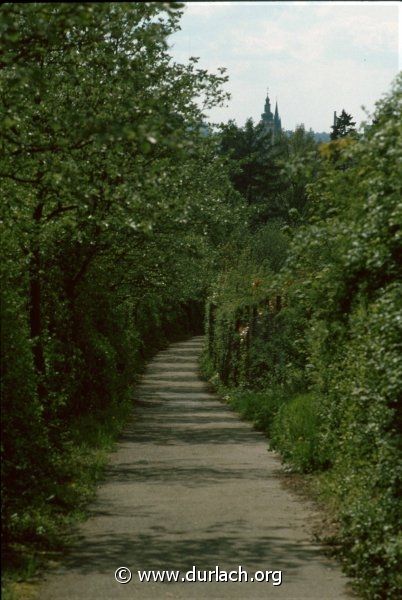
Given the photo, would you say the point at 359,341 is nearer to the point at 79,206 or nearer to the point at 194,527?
the point at 194,527

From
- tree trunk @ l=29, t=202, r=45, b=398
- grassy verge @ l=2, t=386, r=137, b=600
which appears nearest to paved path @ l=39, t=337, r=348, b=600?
grassy verge @ l=2, t=386, r=137, b=600

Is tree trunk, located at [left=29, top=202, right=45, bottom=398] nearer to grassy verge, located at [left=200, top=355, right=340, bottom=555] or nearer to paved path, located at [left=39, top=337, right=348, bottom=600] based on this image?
paved path, located at [left=39, top=337, right=348, bottom=600]

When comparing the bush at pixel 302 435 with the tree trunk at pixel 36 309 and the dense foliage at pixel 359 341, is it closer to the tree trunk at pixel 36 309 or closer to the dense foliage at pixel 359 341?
the dense foliage at pixel 359 341

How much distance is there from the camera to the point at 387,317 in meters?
8.52

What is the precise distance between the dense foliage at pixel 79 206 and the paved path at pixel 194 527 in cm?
78

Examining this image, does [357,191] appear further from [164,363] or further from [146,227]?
[164,363]

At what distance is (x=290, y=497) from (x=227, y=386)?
2003cm

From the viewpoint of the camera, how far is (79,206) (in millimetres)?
13250

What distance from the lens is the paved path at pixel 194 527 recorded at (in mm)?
8516

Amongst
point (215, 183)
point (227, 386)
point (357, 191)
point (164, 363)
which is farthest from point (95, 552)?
point (164, 363)

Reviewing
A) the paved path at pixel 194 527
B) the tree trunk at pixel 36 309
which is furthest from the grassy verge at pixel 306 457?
the tree trunk at pixel 36 309

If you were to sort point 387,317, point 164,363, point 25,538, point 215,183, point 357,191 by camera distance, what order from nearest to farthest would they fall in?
1. point 387,317
2. point 25,538
3. point 357,191
4. point 215,183
5. point 164,363

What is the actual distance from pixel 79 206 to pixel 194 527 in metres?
4.44

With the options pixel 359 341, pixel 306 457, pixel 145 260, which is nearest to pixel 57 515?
pixel 359 341
